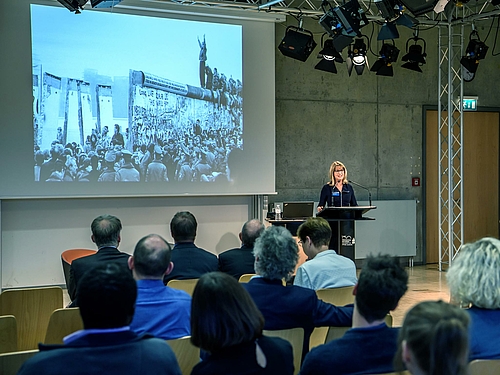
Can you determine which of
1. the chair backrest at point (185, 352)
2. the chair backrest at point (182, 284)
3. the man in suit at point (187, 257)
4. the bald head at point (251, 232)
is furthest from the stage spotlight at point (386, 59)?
the chair backrest at point (185, 352)

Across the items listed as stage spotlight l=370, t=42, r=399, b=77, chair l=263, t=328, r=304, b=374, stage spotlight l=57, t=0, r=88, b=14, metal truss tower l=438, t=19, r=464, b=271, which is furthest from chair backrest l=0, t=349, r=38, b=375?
metal truss tower l=438, t=19, r=464, b=271

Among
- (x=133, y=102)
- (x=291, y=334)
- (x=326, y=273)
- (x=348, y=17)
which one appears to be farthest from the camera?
(x=133, y=102)

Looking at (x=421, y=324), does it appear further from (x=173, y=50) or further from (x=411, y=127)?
(x=411, y=127)

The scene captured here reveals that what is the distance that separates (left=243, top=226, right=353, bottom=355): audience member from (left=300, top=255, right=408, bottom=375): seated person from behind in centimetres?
55

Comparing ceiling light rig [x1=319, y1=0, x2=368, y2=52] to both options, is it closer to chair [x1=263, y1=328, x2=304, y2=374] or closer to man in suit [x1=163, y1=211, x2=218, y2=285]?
man in suit [x1=163, y1=211, x2=218, y2=285]

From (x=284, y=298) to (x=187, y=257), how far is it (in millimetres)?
1526

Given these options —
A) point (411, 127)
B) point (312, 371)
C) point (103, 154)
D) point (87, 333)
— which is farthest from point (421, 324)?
point (411, 127)

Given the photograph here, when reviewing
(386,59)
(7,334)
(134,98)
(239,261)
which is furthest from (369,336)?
(386,59)

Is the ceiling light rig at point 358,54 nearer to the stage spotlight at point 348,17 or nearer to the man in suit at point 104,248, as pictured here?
the stage spotlight at point 348,17

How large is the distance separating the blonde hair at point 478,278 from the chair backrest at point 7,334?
6.30ft

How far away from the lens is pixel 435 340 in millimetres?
1398

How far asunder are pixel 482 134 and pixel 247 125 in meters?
4.47

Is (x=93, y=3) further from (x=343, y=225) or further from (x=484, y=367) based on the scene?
(x=484, y=367)

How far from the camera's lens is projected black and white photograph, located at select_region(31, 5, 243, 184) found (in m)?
7.12
